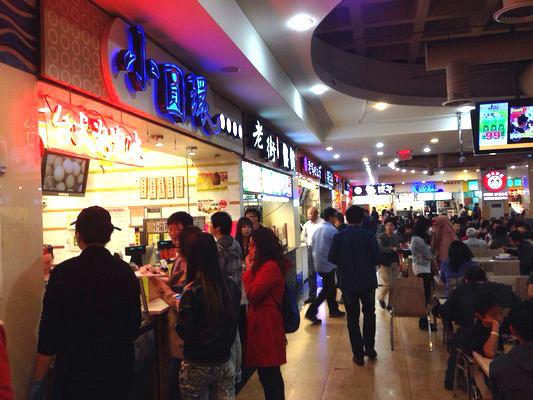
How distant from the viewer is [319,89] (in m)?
7.58

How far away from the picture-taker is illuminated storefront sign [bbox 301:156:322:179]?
12.0 meters

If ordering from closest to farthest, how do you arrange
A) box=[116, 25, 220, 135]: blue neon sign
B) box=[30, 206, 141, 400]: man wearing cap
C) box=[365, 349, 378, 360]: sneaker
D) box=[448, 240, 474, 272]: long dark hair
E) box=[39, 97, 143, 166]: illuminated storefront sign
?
box=[30, 206, 141, 400]: man wearing cap, box=[39, 97, 143, 166]: illuminated storefront sign, box=[116, 25, 220, 135]: blue neon sign, box=[365, 349, 378, 360]: sneaker, box=[448, 240, 474, 272]: long dark hair

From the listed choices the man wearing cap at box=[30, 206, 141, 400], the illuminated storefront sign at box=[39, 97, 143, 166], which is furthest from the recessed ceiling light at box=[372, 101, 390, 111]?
the man wearing cap at box=[30, 206, 141, 400]

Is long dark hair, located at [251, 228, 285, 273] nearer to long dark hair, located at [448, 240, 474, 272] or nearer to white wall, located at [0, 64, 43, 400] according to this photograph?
white wall, located at [0, 64, 43, 400]

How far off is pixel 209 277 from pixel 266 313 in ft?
3.16

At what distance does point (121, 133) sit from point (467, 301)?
350 cm

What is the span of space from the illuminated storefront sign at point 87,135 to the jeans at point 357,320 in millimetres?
2852

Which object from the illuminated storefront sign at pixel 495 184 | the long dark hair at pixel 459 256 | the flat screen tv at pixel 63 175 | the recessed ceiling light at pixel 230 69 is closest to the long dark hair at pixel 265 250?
the recessed ceiling light at pixel 230 69

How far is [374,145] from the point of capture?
469 inches

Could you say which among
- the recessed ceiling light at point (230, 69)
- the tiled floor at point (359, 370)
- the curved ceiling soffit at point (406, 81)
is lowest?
the tiled floor at point (359, 370)

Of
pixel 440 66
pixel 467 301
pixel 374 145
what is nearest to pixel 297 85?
pixel 440 66

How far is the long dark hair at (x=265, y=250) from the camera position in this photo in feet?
11.5

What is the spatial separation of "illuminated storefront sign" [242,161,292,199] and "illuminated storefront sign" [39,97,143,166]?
3262 mm

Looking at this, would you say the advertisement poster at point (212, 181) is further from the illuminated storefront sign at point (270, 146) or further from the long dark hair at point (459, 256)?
the long dark hair at point (459, 256)
